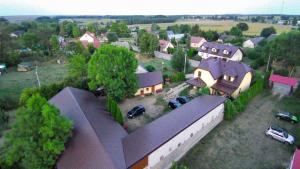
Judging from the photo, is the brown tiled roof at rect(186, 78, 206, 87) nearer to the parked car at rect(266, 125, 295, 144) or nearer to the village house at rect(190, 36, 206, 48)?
the parked car at rect(266, 125, 295, 144)

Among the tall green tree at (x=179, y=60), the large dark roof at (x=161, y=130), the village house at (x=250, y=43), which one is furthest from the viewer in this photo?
the village house at (x=250, y=43)

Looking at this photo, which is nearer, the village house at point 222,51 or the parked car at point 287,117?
the parked car at point 287,117

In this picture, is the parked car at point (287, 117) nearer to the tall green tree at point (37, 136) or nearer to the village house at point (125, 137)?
the village house at point (125, 137)

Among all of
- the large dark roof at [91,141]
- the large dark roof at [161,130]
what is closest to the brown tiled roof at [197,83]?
the large dark roof at [161,130]

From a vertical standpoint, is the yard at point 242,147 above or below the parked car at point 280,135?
below

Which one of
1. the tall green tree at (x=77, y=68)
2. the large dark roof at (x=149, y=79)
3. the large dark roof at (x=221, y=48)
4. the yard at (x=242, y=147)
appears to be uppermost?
the large dark roof at (x=221, y=48)

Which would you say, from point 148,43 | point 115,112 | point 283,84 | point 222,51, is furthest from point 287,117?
point 148,43

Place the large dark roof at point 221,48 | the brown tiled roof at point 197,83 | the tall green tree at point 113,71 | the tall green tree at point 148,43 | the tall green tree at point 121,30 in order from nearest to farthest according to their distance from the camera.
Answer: the tall green tree at point 113,71, the brown tiled roof at point 197,83, the large dark roof at point 221,48, the tall green tree at point 148,43, the tall green tree at point 121,30
